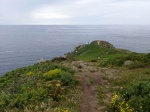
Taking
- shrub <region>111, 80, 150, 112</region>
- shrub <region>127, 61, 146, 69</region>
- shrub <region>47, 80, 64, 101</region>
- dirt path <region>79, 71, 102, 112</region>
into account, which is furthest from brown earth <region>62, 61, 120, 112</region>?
shrub <region>127, 61, 146, 69</region>

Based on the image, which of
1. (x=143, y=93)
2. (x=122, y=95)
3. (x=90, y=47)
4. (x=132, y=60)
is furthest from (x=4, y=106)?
(x=90, y=47)

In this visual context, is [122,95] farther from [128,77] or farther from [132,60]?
[132,60]

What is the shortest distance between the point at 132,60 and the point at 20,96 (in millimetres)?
20406

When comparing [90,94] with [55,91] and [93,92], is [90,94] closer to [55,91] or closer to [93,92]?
[93,92]

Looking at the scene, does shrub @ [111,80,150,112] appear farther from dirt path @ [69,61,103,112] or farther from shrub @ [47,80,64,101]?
shrub @ [47,80,64,101]

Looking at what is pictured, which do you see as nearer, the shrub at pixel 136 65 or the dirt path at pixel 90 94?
the dirt path at pixel 90 94

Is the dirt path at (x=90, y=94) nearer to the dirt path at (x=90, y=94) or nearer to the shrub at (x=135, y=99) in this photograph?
the dirt path at (x=90, y=94)

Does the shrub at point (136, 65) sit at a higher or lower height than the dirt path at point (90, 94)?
higher

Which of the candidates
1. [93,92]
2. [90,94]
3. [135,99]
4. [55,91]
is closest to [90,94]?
[90,94]

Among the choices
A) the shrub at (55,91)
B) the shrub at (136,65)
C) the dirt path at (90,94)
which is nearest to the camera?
the dirt path at (90,94)

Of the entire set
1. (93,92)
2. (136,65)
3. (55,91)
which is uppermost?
(55,91)

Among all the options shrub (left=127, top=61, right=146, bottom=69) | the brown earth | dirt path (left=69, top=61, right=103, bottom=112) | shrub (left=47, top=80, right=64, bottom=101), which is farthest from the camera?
shrub (left=127, top=61, right=146, bottom=69)

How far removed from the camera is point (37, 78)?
22953 mm

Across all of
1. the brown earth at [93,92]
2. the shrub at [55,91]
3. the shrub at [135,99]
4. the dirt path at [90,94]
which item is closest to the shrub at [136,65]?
the brown earth at [93,92]
